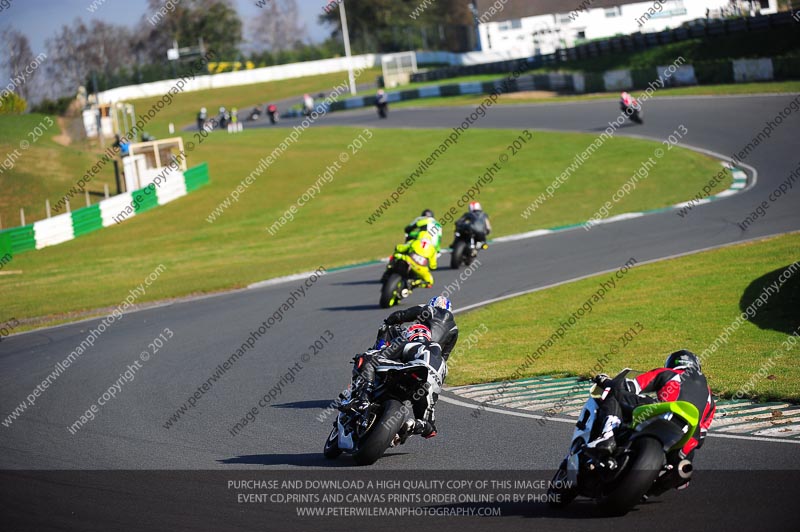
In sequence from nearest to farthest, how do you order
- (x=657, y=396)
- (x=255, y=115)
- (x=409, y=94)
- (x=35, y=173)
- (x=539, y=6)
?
(x=657, y=396) → (x=35, y=173) → (x=409, y=94) → (x=255, y=115) → (x=539, y=6)

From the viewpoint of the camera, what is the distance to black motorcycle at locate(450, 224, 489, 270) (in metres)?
20.7

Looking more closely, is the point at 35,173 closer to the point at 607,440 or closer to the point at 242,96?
the point at 607,440

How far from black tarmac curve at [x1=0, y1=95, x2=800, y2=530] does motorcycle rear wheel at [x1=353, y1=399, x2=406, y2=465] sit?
0.71 feet

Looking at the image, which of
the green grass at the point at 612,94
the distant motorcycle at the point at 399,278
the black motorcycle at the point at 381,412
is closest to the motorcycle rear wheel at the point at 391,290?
the distant motorcycle at the point at 399,278

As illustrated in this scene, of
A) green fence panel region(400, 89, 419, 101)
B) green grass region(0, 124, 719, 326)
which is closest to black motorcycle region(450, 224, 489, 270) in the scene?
green grass region(0, 124, 719, 326)

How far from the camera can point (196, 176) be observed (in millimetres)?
39188

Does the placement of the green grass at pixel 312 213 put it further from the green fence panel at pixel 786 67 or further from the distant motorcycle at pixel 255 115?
the distant motorcycle at pixel 255 115

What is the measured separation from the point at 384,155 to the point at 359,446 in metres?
34.7

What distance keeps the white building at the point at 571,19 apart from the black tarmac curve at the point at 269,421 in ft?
145

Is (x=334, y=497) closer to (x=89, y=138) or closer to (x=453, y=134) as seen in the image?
(x=453, y=134)

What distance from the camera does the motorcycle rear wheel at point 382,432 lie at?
8258 mm

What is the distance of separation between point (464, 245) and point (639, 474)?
14.8m

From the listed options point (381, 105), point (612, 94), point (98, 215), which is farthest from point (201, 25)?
point (98, 215)

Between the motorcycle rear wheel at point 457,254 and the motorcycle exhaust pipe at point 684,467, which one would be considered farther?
the motorcycle rear wheel at point 457,254
